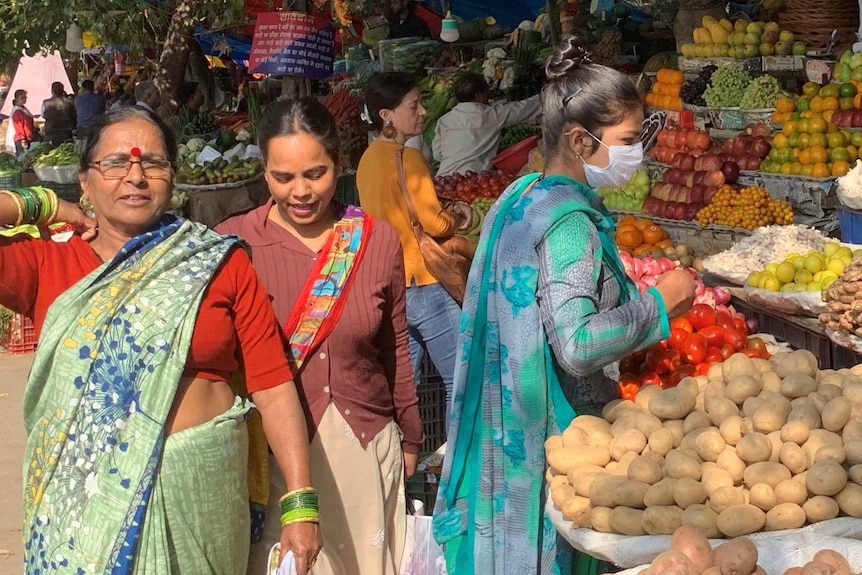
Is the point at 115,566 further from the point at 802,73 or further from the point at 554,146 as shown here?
the point at 802,73

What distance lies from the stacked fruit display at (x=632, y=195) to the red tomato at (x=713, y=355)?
378 centimetres

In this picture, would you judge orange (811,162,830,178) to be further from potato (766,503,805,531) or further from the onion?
potato (766,503,805,531)

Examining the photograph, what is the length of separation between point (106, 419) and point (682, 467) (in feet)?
4.39

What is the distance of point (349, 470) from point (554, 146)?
106 cm

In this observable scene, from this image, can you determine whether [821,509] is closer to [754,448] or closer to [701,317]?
[754,448]

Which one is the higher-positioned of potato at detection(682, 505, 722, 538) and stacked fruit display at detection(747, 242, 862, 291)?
potato at detection(682, 505, 722, 538)

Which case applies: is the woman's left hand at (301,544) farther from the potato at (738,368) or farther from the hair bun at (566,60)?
the hair bun at (566,60)

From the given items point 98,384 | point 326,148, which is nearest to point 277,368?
point 98,384

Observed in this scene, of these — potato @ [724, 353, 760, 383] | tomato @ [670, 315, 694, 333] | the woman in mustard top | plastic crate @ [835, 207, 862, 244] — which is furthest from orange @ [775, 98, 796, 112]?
potato @ [724, 353, 760, 383]

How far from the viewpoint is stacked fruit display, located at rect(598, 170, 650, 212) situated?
296 inches

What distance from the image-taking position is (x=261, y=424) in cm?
280

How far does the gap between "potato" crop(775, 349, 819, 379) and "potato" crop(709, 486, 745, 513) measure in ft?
1.86

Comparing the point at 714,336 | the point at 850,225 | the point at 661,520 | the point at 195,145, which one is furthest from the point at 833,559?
the point at 195,145

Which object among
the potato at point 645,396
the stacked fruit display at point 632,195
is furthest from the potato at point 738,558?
the stacked fruit display at point 632,195
